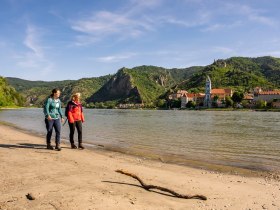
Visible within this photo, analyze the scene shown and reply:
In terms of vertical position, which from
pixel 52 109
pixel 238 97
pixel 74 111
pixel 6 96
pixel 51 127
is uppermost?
pixel 6 96

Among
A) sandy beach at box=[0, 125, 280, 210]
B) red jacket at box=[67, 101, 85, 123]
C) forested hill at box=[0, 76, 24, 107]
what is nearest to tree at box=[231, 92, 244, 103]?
forested hill at box=[0, 76, 24, 107]

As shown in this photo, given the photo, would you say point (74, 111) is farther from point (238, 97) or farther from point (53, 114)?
point (238, 97)

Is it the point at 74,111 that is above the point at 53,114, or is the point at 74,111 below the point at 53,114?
above

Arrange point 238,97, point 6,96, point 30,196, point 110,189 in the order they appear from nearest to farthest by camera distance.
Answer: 1. point 30,196
2. point 110,189
3. point 6,96
4. point 238,97

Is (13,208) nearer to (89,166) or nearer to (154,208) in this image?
(154,208)

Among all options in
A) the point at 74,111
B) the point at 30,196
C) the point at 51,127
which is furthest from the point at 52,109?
the point at 30,196

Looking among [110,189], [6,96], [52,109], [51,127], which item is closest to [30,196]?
[110,189]

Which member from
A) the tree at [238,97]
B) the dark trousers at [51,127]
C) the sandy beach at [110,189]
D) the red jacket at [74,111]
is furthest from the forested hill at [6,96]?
the sandy beach at [110,189]

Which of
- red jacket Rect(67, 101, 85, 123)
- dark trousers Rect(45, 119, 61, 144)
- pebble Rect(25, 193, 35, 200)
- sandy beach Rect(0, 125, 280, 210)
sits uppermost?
red jacket Rect(67, 101, 85, 123)

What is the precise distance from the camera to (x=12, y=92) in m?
178

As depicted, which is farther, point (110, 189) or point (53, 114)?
point (53, 114)

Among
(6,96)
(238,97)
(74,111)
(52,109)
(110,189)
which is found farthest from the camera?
(238,97)

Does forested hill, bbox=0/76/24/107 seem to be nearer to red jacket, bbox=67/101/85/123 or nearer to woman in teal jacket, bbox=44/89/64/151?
red jacket, bbox=67/101/85/123

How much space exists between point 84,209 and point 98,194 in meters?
0.89
